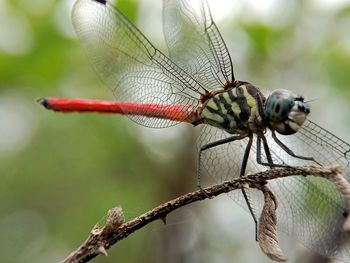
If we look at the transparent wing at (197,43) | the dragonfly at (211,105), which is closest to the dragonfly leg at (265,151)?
the dragonfly at (211,105)

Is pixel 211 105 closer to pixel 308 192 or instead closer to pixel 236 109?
pixel 236 109

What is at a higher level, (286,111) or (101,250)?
(286,111)

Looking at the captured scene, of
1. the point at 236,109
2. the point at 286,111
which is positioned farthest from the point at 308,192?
the point at 236,109

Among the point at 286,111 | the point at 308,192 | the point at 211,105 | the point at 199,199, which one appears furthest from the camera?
the point at 211,105

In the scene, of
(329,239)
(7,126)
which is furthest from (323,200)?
(7,126)

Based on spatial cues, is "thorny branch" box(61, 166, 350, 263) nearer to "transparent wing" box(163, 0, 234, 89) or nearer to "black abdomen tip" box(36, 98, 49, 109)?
"transparent wing" box(163, 0, 234, 89)

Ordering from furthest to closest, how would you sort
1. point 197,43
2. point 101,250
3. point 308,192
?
point 197,43, point 308,192, point 101,250

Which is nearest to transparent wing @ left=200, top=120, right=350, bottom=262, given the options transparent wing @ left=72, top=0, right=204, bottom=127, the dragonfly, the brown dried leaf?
the dragonfly

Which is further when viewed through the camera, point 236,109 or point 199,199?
point 236,109
